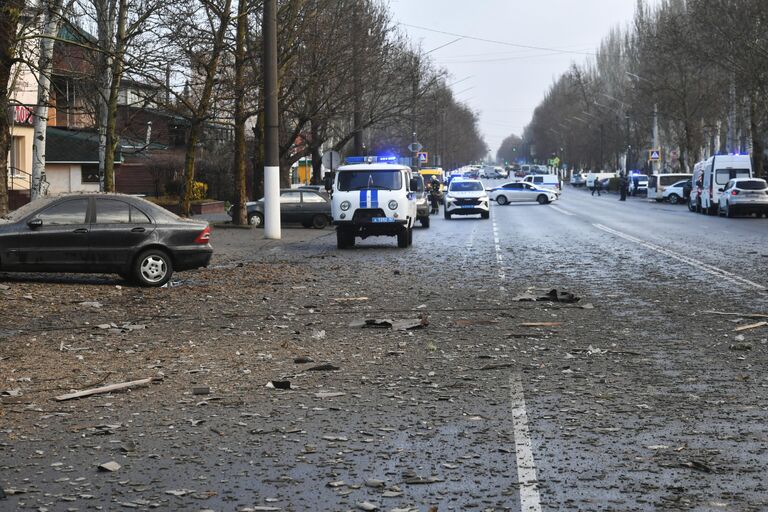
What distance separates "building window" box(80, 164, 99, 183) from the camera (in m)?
59.3

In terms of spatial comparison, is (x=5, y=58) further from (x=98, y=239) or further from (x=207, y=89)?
(x=207, y=89)

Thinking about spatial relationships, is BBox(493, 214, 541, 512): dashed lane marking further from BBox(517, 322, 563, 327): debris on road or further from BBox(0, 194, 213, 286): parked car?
BBox(0, 194, 213, 286): parked car

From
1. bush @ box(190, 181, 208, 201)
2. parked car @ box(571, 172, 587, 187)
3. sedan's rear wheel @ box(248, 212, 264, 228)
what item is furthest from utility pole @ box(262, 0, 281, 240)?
parked car @ box(571, 172, 587, 187)

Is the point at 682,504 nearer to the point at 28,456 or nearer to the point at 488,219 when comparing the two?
the point at 28,456

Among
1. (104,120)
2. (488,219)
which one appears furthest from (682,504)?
(488,219)

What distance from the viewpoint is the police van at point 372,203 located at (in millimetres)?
29562

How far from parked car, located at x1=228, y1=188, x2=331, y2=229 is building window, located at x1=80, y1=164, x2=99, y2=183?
62.2 feet

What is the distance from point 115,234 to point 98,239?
0.86 feet

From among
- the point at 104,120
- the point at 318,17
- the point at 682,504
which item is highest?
the point at 318,17

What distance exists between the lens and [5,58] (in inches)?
771

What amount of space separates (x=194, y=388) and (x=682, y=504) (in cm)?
461

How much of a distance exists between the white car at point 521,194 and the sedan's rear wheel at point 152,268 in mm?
57020

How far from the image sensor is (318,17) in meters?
45.1

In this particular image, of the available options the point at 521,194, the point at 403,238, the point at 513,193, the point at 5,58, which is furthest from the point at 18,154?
the point at 521,194
